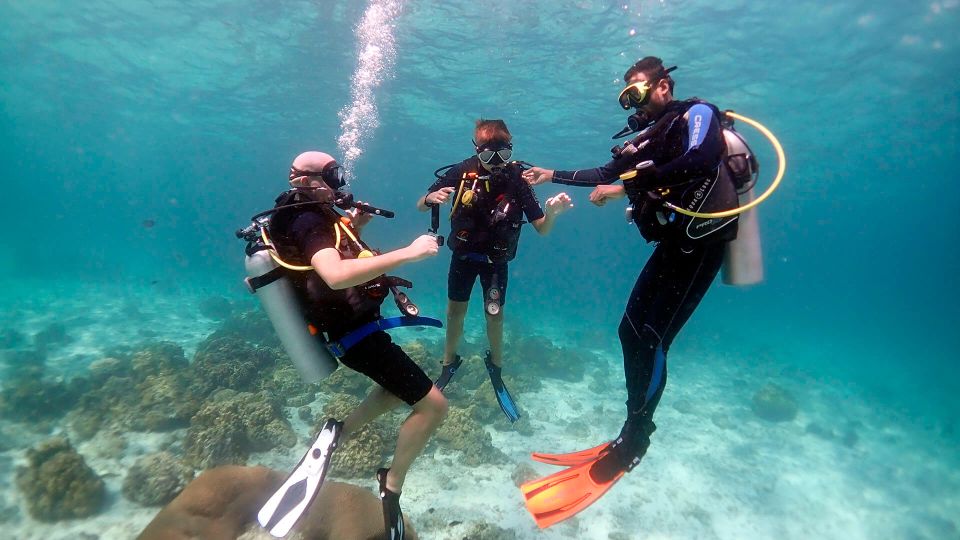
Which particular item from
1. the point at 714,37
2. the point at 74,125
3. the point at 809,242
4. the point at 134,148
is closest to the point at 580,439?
the point at 714,37

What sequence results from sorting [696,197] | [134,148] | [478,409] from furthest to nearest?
[134,148], [478,409], [696,197]

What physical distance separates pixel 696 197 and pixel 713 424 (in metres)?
13.6

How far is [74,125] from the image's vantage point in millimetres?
45406

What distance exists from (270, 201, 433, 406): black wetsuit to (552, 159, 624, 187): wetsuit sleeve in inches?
87.8

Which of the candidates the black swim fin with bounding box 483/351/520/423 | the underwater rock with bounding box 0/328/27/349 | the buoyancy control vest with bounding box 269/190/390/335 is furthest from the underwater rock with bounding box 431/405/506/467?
the underwater rock with bounding box 0/328/27/349

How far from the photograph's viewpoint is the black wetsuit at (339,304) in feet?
10.6

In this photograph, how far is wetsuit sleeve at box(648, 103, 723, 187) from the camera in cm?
322

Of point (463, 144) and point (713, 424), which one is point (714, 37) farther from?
point (463, 144)

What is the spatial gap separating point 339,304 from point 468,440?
647 centimetres

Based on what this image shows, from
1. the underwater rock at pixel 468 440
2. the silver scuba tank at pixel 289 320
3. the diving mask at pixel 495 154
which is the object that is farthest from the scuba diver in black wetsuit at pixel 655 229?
the underwater rock at pixel 468 440

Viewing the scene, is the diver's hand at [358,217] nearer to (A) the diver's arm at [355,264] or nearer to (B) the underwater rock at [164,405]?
(A) the diver's arm at [355,264]

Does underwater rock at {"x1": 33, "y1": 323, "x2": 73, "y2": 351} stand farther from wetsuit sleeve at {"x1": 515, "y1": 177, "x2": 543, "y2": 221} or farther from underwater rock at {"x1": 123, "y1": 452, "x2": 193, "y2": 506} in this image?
wetsuit sleeve at {"x1": 515, "y1": 177, "x2": 543, "y2": 221}

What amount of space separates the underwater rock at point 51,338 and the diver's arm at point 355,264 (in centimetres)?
1742

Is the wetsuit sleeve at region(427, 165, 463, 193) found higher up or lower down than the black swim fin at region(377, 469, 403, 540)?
higher up
